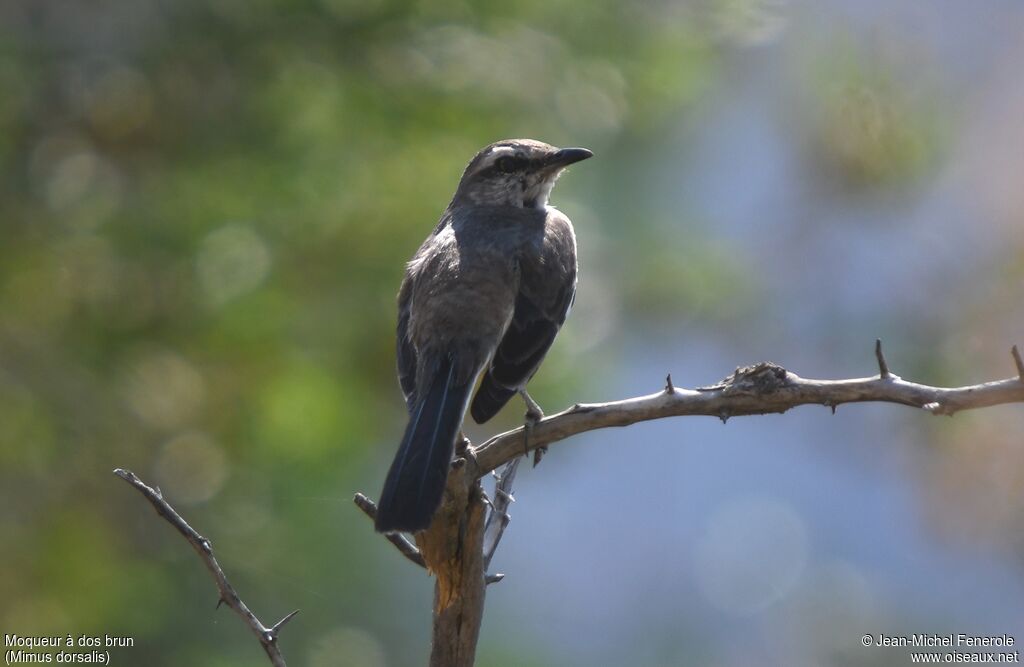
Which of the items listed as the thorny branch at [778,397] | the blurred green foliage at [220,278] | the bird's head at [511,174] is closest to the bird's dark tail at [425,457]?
the thorny branch at [778,397]

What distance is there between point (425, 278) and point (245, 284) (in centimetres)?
121

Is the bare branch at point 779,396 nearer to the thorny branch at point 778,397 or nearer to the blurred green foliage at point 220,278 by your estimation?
the thorny branch at point 778,397

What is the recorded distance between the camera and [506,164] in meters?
5.40

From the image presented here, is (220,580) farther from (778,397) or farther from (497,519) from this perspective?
(778,397)

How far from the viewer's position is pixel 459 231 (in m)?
5.02

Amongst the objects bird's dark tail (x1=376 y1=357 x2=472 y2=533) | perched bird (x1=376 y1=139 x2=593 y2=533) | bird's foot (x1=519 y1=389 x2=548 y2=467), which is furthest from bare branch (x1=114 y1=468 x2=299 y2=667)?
bird's foot (x1=519 y1=389 x2=548 y2=467)

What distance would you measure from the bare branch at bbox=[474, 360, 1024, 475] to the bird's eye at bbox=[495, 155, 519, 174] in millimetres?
2216

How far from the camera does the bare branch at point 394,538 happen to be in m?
3.36

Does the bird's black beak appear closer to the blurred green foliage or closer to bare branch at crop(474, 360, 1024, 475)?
the blurred green foliage

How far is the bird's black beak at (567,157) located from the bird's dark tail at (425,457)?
4.65ft

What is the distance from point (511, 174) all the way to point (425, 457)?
2.24 metres

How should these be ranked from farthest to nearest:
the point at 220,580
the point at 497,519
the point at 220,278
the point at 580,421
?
the point at 220,278 < the point at 497,519 < the point at 580,421 < the point at 220,580

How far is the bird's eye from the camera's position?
5.39 metres

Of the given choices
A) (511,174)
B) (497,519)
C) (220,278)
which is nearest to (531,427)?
(497,519)
